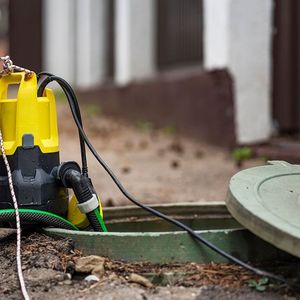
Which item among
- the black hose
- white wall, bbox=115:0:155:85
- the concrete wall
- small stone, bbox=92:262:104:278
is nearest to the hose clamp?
the black hose

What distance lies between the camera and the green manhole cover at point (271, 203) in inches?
63.2

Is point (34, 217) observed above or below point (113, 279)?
above

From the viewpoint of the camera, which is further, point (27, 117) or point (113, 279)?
point (27, 117)

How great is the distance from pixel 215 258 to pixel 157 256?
→ 0.17 m

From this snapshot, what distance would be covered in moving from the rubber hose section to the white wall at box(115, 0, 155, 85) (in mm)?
4908

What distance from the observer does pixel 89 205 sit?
1988 millimetres

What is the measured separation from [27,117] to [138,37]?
5.01 meters

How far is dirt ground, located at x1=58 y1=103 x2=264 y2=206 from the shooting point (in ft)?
12.1

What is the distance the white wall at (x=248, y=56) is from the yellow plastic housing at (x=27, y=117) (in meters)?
2.91

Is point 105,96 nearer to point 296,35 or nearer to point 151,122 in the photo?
point 151,122

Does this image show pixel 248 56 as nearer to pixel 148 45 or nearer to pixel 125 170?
pixel 125 170

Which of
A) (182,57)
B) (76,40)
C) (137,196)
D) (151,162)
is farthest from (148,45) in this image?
(137,196)

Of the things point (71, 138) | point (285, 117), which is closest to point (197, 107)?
point (285, 117)

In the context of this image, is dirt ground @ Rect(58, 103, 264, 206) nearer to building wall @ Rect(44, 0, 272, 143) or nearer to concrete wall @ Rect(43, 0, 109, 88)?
building wall @ Rect(44, 0, 272, 143)
